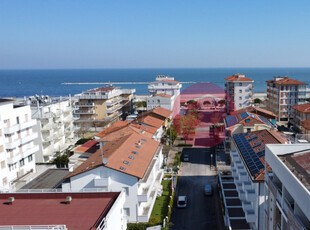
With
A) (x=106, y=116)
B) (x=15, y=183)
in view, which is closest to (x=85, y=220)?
(x=15, y=183)

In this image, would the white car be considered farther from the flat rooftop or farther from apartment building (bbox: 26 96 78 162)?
apartment building (bbox: 26 96 78 162)

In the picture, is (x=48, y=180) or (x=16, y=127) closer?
(x=48, y=180)

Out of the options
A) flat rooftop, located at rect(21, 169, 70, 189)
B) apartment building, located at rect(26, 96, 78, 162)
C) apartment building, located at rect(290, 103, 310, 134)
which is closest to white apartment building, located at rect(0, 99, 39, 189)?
flat rooftop, located at rect(21, 169, 70, 189)

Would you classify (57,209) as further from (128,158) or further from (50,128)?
(50,128)

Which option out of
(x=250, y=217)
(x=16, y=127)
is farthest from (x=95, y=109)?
(x=250, y=217)

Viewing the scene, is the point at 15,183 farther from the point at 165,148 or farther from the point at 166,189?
the point at 165,148

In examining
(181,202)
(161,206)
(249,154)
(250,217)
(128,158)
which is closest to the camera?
(250,217)
